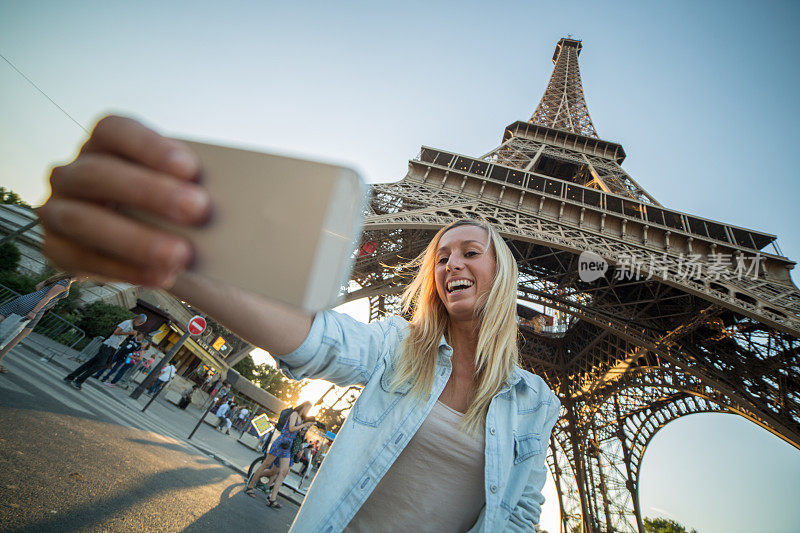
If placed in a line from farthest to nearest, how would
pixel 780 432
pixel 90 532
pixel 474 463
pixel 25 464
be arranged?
pixel 780 432
pixel 25 464
pixel 90 532
pixel 474 463

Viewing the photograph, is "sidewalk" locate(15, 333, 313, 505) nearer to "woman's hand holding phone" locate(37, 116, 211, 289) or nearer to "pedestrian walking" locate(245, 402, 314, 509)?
"pedestrian walking" locate(245, 402, 314, 509)

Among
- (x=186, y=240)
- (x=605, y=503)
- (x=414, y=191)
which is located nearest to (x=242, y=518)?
(x=186, y=240)

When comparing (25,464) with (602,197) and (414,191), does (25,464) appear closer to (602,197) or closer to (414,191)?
(414,191)

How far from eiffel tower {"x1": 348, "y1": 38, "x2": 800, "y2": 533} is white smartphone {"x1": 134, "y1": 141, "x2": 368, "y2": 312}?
9048 millimetres

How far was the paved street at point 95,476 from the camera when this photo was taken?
7.27ft

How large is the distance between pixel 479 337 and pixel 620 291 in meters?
13.8

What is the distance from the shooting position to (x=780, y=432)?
927cm

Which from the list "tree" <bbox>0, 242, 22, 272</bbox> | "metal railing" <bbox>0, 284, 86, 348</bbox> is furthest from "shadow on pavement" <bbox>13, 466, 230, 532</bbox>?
"tree" <bbox>0, 242, 22, 272</bbox>

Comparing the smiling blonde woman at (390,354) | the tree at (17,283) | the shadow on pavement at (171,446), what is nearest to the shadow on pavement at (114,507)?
the shadow on pavement at (171,446)

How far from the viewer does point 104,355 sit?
6832mm

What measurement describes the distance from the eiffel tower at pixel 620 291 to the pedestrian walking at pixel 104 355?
228 inches

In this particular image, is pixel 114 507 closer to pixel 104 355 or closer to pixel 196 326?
pixel 196 326

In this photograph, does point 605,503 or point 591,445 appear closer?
point 605,503

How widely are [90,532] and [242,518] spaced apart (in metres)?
2.09
